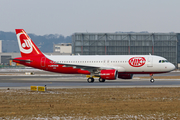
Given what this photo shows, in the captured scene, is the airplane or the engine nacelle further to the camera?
the airplane

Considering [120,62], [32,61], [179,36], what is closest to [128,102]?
[120,62]

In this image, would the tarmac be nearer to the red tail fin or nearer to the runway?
the runway

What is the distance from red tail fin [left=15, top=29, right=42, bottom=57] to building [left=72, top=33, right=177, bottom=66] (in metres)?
54.6

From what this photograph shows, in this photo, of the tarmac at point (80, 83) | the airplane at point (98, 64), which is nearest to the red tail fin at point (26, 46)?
the airplane at point (98, 64)

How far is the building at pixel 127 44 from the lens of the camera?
107 meters

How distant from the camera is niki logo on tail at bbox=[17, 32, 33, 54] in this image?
52.7 meters

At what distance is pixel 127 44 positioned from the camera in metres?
108

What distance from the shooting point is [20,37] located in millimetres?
53125

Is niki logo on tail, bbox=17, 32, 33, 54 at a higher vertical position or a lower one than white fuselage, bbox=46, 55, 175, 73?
higher

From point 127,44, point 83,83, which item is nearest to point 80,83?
point 83,83

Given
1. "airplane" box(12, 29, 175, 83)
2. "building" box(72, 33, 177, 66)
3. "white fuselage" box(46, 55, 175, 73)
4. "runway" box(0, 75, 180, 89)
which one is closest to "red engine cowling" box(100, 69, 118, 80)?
"airplane" box(12, 29, 175, 83)

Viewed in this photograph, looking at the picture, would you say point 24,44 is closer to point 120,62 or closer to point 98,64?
point 98,64

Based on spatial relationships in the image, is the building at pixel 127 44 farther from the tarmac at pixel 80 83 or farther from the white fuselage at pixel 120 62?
the white fuselage at pixel 120 62

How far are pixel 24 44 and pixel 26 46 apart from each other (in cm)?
54
